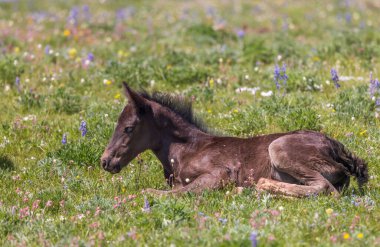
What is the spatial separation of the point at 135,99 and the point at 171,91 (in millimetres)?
3684

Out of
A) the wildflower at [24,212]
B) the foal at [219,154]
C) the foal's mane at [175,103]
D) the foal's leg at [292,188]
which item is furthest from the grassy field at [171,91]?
the foal's mane at [175,103]

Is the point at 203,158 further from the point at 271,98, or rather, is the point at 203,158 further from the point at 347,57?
the point at 347,57

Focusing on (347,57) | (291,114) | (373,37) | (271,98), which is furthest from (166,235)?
(373,37)

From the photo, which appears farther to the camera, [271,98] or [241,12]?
[241,12]

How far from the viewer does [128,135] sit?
30.3 feet

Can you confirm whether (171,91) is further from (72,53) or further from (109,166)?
(109,166)

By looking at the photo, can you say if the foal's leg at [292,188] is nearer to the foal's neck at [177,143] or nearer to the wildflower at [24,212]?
the foal's neck at [177,143]

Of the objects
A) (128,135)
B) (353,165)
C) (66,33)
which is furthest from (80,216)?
(66,33)

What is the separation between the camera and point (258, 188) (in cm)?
848

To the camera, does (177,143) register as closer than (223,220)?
No

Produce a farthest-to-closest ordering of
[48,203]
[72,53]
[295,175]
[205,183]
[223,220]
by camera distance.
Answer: [72,53] < [205,183] < [295,175] < [48,203] < [223,220]

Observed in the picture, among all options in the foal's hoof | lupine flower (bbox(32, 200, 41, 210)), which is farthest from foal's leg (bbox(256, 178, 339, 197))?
lupine flower (bbox(32, 200, 41, 210))

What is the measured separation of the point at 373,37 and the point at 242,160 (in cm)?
916

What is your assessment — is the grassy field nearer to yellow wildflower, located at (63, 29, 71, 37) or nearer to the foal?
yellow wildflower, located at (63, 29, 71, 37)
